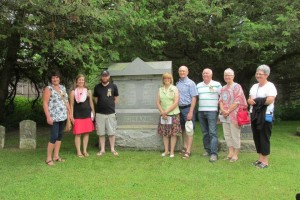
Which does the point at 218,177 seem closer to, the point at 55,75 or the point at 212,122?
the point at 212,122

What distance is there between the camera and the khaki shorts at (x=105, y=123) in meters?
7.47

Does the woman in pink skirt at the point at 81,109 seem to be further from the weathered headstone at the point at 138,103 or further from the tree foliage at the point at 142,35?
the weathered headstone at the point at 138,103

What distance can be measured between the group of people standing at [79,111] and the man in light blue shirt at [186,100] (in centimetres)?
148

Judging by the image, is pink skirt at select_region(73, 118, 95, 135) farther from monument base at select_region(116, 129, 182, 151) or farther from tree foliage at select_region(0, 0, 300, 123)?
tree foliage at select_region(0, 0, 300, 123)

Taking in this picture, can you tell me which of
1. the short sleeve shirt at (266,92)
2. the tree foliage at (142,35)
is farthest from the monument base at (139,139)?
the short sleeve shirt at (266,92)

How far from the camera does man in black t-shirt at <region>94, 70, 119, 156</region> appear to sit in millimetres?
7402

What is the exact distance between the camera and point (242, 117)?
642 centimetres

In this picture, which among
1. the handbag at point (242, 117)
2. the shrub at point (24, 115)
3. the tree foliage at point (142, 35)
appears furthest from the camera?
the shrub at point (24, 115)

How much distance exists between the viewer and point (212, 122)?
686 centimetres

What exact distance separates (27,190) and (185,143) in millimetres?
3582

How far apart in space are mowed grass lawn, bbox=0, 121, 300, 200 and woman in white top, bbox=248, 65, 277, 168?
0.45m

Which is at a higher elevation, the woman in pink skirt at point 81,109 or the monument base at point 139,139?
the woman in pink skirt at point 81,109

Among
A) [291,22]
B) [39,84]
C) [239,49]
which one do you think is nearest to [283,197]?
[291,22]

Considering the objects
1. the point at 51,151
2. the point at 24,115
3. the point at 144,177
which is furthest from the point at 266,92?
the point at 24,115
